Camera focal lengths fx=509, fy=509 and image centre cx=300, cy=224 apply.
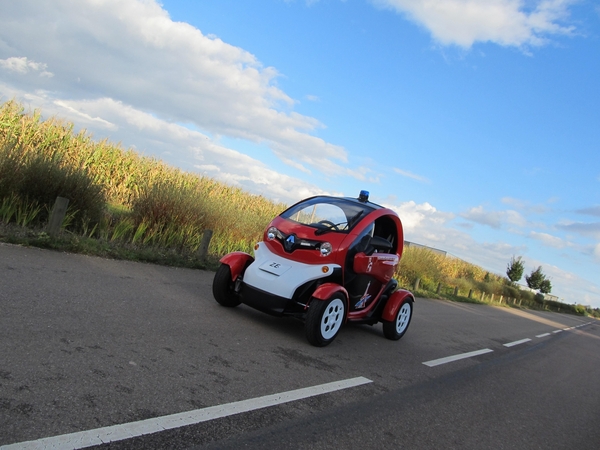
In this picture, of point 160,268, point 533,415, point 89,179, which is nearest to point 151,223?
point 89,179

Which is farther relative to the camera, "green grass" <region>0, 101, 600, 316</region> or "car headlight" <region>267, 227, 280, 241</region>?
"green grass" <region>0, 101, 600, 316</region>

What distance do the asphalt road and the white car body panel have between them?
550mm

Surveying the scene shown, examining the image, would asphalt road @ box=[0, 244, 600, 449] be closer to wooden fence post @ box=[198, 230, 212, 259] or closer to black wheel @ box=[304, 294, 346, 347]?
black wheel @ box=[304, 294, 346, 347]

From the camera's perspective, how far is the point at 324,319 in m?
5.71

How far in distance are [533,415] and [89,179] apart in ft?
27.6

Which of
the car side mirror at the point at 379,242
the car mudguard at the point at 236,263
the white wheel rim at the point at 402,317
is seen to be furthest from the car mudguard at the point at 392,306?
the car mudguard at the point at 236,263

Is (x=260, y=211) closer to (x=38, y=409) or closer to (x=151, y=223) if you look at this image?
(x=151, y=223)

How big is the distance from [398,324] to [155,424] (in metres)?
5.09

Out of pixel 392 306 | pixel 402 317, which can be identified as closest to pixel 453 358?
pixel 402 317

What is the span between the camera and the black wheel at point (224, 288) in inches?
254

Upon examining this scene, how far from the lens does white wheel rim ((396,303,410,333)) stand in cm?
747

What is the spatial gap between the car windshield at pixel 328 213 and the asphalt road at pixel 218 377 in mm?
1387

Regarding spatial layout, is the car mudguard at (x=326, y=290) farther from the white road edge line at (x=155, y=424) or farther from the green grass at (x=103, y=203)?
the green grass at (x=103, y=203)

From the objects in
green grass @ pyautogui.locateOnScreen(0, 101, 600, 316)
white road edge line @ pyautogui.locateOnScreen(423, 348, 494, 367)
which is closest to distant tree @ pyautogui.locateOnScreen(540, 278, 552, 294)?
green grass @ pyautogui.locateOnScreen(0, 101, 600, 316)
